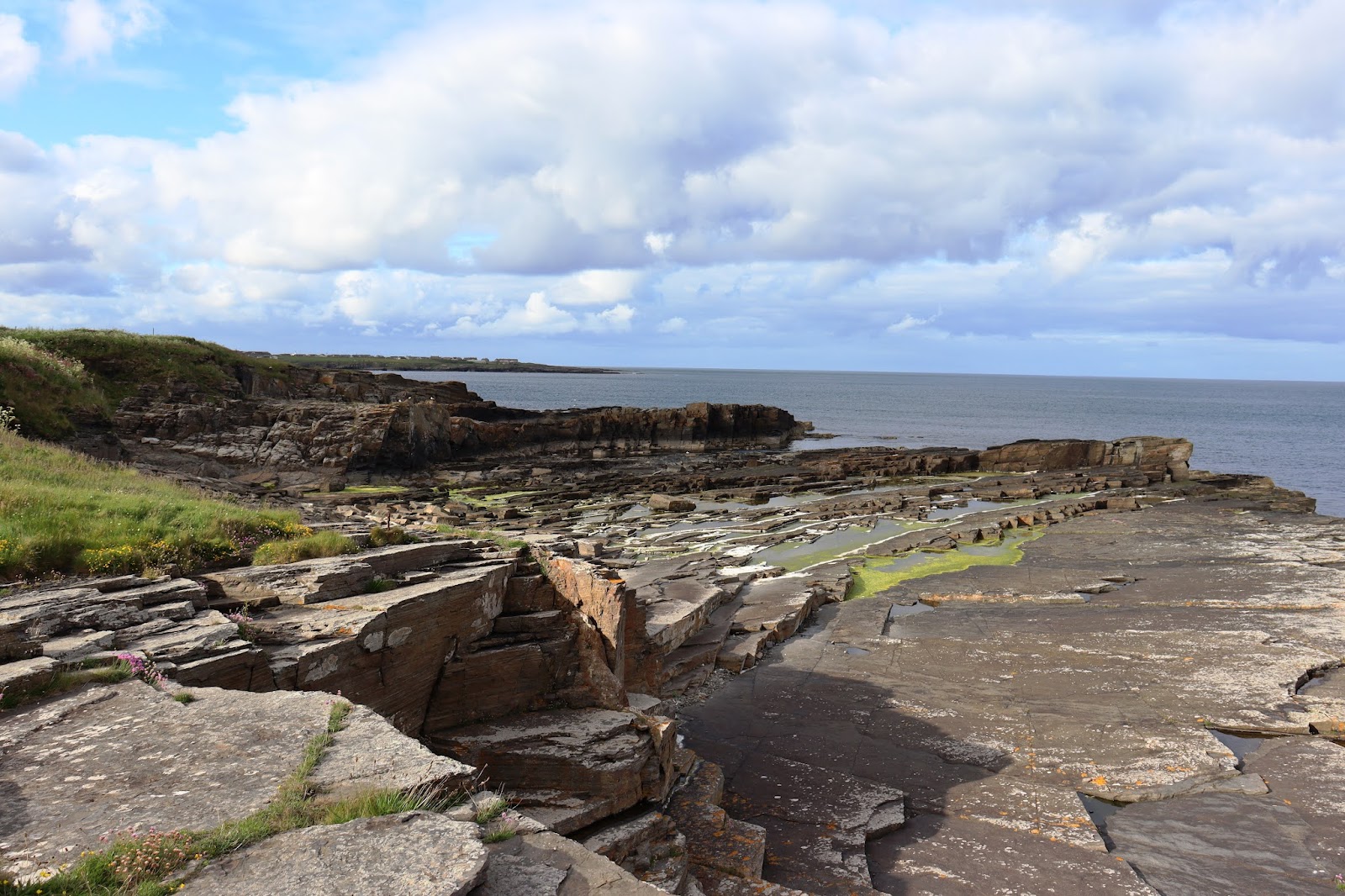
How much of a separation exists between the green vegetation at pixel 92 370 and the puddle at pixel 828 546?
2904 cm

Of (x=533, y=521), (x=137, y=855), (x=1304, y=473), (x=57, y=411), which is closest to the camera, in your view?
(x=137, y=855)

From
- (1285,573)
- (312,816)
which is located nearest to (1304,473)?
(1285,573)

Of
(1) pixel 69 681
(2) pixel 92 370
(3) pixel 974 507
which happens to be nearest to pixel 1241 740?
(1) pixel 69 681

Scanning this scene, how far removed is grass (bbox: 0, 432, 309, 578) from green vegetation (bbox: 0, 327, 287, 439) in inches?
819

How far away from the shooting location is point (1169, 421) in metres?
119

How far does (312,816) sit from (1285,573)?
28500 millimetres

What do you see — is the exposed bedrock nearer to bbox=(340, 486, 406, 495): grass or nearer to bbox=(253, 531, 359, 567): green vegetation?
bbox=(340, 486, 406, 495): grass

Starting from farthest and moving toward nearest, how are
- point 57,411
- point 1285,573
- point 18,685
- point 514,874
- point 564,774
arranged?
point 57,411, point 1285,573, point 564,774, point 18,685, point 514,874

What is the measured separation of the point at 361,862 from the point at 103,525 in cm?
885

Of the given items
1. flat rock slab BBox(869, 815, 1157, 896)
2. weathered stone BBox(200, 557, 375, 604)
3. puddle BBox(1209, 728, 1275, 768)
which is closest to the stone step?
flat rock slab BBox(869, 815, 1157, 896)

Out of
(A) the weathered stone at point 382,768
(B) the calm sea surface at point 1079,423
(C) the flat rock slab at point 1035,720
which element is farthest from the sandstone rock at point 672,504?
(B) the calm sea surface at point 1079,423

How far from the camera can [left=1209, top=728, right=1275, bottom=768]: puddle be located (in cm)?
1272

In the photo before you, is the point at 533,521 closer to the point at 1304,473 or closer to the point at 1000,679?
the point at 1000,679

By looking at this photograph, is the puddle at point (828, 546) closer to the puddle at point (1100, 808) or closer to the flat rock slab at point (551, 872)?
the puddle at point (1100, 808)
